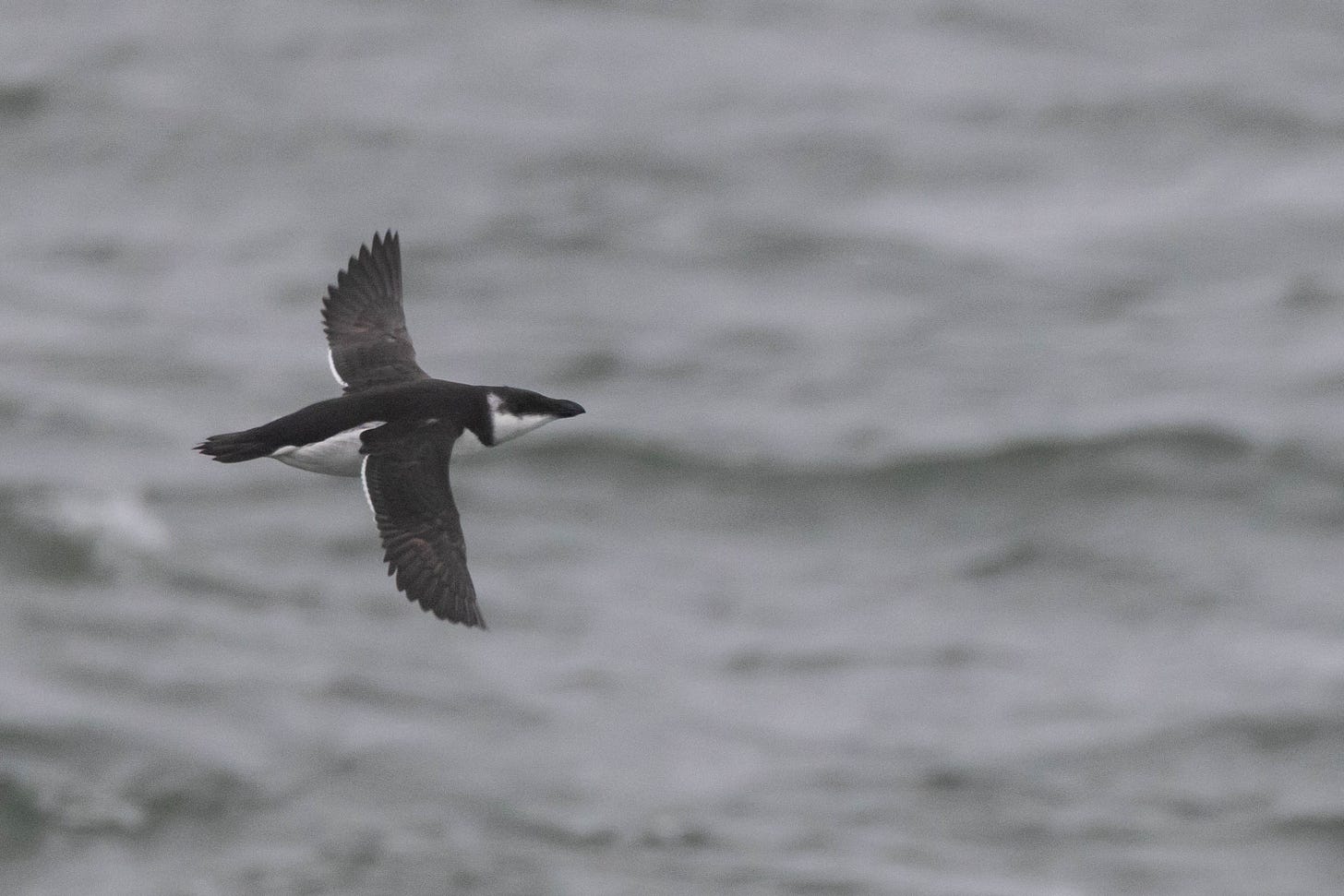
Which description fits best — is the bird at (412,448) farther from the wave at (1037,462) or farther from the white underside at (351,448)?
the wave at (1037,462)

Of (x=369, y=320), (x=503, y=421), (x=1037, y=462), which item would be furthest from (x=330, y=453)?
(x=1037, y=462)

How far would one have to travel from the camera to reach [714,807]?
23562 millimetres

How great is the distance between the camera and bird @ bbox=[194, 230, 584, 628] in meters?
9.18

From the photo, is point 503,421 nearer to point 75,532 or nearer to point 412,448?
point 412,448

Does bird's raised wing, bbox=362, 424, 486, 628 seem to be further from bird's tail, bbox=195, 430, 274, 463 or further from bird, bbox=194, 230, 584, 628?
bird's tail, bbox=195, 430, 274, 463

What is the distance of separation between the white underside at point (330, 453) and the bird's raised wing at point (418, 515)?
6 cm

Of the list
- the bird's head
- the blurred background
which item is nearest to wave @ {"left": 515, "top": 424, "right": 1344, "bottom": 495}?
the blurred background

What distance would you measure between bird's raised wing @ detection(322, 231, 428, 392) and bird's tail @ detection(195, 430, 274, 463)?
132 centimetres

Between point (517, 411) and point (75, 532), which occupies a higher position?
point (75, 532)

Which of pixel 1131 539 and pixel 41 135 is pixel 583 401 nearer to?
pixel 1131 539

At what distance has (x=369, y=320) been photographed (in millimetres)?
10922

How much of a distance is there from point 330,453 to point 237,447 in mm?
413

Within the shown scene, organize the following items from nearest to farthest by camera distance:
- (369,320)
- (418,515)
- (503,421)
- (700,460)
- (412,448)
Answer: (418,515) → (412,448) → (503,421) → (369,320) → (700,460)

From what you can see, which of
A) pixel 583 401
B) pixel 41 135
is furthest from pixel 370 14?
pixel 583 401
